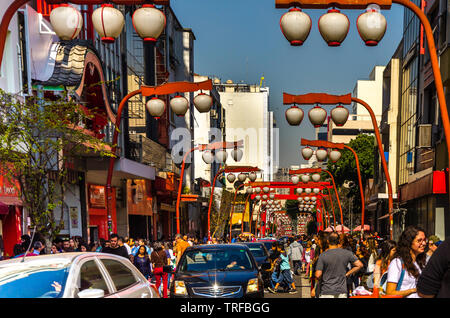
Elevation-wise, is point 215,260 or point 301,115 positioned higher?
point 301,115

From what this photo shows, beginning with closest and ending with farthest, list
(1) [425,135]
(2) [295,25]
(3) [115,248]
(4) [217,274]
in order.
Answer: (2) [295,25] → (4) [217,274] → (3) [115,248] → (1) [425,135]

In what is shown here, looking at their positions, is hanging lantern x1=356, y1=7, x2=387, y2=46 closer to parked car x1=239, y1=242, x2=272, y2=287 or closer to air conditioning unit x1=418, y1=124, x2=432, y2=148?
parked car x1=239, y1=242, x2=272, y2=287

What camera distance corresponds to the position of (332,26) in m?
10.1

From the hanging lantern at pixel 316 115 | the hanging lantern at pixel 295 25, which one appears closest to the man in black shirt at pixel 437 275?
the hanging lantern at pixel 295 25

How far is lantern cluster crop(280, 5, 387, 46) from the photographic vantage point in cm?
1006

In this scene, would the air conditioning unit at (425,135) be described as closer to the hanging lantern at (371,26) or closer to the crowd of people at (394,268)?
the crowd of people at (394,268)

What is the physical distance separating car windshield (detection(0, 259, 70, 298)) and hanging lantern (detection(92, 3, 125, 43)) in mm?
4532

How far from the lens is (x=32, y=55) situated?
78.0 ft

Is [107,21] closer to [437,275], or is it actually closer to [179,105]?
[179,105]

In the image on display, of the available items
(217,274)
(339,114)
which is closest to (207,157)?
(339,114)

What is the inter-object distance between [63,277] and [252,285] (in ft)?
20.2

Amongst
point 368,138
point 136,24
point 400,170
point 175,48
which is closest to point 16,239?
point 136,24
